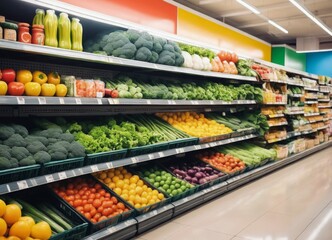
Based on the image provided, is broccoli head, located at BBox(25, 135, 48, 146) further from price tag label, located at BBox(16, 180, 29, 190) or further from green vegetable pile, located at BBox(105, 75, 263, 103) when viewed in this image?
green vegetable pile, located at BBox(105, 75, 263, 103)

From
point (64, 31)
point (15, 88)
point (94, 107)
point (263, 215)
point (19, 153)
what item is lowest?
point (263, 215)

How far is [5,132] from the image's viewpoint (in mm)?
Result: 2617

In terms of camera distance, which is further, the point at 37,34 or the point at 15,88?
the point at 37,34

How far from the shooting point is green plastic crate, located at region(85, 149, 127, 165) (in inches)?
118

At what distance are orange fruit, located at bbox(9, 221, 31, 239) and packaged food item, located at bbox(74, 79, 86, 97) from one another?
120 centimetres

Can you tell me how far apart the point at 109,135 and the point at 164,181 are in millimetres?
931

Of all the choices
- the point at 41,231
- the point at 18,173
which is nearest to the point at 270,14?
the point at 18,173

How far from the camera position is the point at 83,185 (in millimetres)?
3275

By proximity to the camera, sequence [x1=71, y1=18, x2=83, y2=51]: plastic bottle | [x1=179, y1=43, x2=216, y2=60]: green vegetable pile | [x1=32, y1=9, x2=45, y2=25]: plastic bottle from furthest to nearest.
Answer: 1. [x1=179, y1=43, x2=216, y2=60]: green vegetable pile
2. [x1=71, y1=18, x2=83, y2=51]: plastic bottle
3. [x1=32, y1=9, x2=45, y2=25]: plastic bottle

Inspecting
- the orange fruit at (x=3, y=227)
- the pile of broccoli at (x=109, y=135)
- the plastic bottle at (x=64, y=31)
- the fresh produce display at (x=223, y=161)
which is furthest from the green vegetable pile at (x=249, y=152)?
the orange fruit at (x=3, y=227)

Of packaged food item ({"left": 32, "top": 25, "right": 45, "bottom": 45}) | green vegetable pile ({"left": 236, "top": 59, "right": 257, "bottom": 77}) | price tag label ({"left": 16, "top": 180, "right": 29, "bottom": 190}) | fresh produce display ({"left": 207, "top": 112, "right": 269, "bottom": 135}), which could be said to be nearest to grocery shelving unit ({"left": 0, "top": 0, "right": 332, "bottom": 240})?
price tag label ({"left": 16, "top": 180, "right": 29, "bottom": 190})

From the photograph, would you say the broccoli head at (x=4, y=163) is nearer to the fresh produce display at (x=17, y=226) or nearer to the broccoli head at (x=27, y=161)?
the broccoli head at (x=27, y=161)

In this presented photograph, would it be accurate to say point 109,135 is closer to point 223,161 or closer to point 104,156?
point 104,156

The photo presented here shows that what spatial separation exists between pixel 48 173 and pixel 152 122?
6.25 ft
